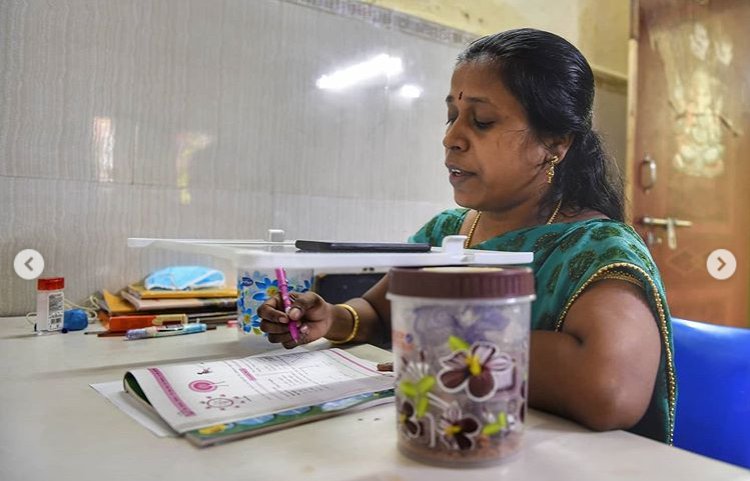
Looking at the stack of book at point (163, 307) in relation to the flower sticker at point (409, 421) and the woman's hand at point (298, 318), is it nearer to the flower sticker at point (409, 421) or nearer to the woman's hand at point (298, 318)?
the woman's hand at point (298, 318)

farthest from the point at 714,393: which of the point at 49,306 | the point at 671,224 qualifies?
the point at 671,224

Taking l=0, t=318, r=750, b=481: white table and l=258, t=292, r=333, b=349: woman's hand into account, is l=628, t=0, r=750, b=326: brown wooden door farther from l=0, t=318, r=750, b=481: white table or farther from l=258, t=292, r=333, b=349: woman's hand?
l=0, t=318, r=750, b=481: white table

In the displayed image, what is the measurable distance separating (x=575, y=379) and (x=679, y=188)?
78.6 inches

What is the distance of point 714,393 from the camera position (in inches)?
37.2

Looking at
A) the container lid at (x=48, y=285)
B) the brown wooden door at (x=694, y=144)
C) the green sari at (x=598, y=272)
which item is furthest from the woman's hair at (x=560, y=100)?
the brown wooden door at (x=694, y=144)

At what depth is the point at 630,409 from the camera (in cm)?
62

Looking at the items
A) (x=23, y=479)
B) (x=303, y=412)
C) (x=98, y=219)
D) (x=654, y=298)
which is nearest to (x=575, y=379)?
(x=654, y=298)

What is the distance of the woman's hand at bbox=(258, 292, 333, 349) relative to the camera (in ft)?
3.04

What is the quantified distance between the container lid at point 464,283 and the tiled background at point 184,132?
93 cm

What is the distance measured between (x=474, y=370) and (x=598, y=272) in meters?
0.34

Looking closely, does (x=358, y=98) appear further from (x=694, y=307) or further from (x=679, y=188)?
(x=694, y=307)

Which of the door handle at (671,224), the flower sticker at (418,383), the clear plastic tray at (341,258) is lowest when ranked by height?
the flower sticker at (418,383)

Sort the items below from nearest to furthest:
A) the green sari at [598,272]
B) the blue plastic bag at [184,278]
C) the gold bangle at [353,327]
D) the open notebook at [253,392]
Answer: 1. the open notebook at [253,392]
2. the green sari at [598,272]
3. the gold bangle at [353,327]
4. the blue plastic bag at [184,278]

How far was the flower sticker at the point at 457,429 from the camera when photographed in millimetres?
478
